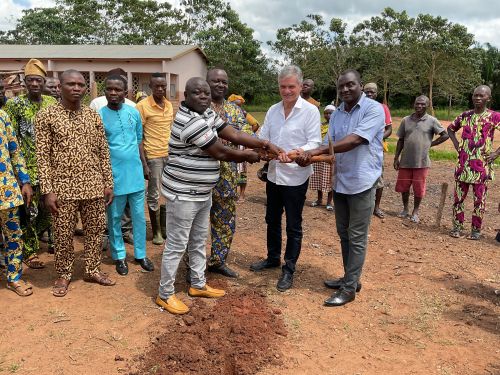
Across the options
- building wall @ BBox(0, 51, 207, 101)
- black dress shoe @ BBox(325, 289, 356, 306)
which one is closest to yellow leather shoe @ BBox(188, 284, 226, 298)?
black dress shoe @ BBox(325, 289, 356, 306)

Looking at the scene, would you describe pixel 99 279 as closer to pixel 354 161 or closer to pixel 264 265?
pixel 264 265

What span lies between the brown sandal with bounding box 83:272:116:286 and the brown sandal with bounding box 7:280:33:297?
48 centimetres

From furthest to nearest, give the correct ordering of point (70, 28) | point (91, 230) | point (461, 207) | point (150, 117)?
1. point (70, 28)
2. point (461, 207)
3. point (150, 117)
4. point (91, 230)

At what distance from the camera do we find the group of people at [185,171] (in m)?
3.46

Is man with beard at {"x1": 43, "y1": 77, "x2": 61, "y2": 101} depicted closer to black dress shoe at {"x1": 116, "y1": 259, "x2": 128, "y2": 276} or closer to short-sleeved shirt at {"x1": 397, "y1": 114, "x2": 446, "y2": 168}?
black dress shoe at {"x1": 116, "y1": 259, "x2": 128, "y2": 276}

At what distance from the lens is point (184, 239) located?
3555 millimetres

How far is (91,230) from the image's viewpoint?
398 centimetres

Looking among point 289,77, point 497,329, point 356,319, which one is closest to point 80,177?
point 289,77

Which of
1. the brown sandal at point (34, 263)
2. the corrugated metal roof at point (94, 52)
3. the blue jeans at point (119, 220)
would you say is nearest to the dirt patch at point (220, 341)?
the blue jeans at point (119, 220)

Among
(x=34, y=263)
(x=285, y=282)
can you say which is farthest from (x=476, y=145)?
(x=34, y=263)

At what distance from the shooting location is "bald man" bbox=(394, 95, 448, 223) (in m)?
6.39

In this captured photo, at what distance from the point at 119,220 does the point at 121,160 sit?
0.61 meters

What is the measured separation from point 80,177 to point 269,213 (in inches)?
69.6

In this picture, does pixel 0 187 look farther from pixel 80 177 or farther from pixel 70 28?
pixel 70 28
